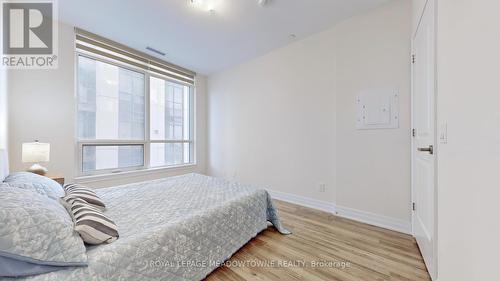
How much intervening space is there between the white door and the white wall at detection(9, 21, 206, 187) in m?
4.06

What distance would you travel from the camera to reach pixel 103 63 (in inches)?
128

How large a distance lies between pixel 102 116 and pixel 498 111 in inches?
165

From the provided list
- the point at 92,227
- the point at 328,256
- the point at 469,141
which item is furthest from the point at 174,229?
the point at 469,141

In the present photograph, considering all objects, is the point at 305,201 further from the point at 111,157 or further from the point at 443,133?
the point at 111,157

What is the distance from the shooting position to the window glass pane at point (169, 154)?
3.98m

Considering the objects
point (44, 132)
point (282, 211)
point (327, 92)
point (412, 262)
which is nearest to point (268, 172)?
point (282, 211)

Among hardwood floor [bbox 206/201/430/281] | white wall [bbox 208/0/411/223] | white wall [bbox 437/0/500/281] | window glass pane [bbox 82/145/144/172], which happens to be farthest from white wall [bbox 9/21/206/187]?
white wall [bbox 437/0/500/281]

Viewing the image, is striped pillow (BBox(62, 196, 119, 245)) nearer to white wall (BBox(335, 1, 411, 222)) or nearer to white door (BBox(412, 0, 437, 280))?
white door (BBox(412, 0, 437, 280))

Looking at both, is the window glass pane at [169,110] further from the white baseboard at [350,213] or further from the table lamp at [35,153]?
the white baseboard at [350,213]

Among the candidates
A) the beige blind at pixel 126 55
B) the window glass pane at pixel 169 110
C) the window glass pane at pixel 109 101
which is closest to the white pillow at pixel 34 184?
the window glass pane at pixel 109 101

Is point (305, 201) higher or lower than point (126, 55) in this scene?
lower

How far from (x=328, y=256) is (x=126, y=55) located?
13.5 ft

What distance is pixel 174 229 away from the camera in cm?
134

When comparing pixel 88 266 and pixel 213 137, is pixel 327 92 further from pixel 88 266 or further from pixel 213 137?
pixel 88 266
